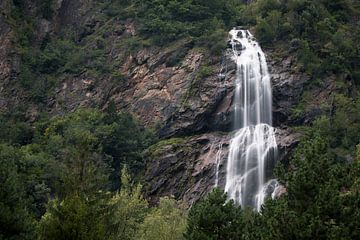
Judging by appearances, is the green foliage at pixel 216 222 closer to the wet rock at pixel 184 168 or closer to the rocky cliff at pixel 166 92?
the wet rock at pixel 184 168

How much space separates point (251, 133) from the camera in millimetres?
54906

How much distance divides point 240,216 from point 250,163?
28101mm

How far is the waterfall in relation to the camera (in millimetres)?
50000

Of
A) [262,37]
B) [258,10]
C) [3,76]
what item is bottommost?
[3,76]

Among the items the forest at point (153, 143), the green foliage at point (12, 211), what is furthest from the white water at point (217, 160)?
A: the green foliage at point (12, 211)

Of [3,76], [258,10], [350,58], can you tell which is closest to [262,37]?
[258,10]

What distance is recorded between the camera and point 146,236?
34094 mm

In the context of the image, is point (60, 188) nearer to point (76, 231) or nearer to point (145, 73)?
point (76, 231)

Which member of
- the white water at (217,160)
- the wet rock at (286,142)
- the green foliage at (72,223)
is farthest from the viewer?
the wet rock at (286,142)

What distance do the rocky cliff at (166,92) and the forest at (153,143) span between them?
684mm

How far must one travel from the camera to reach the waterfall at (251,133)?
50000 mm

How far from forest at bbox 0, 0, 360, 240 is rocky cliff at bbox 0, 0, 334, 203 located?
0.68 meters

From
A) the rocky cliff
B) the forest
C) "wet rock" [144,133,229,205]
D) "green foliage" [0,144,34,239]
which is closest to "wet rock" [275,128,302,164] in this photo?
the rocky cliff

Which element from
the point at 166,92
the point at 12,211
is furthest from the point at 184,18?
the point at 12,211
